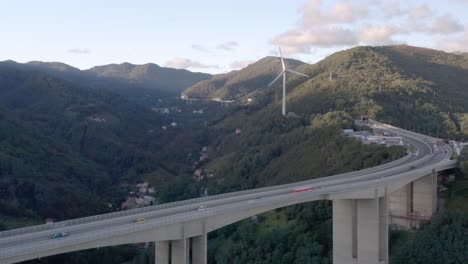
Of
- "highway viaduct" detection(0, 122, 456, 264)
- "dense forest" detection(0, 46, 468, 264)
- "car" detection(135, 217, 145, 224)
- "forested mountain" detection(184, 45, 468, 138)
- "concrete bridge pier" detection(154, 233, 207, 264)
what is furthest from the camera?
"forested mountain" detection(184, 45, 468, 138)

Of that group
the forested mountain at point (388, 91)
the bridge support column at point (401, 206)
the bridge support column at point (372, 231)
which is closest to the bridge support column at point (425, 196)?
the bridge support column at point (401, 206)

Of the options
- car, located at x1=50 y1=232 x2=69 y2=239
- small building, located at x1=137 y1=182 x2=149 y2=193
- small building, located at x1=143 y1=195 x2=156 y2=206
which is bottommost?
small building, located at x1=143 y1=195 x2=156 y2=206

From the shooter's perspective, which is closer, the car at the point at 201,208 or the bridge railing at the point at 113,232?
the bridge railing at the point at 113,232

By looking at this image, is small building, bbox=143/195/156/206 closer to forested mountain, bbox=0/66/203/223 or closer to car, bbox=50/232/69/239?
forested mountain, bbox=0/66/203/223

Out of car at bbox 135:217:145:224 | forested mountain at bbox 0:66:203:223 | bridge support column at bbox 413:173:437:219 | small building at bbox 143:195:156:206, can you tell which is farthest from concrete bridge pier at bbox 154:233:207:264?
small building at bbox 143:195:156:206

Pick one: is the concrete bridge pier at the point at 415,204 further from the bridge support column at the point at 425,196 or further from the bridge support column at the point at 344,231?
the bridge support column at the point at 344,231

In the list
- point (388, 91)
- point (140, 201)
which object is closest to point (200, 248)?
point (140, 201)

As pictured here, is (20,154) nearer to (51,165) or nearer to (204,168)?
(51,165)
